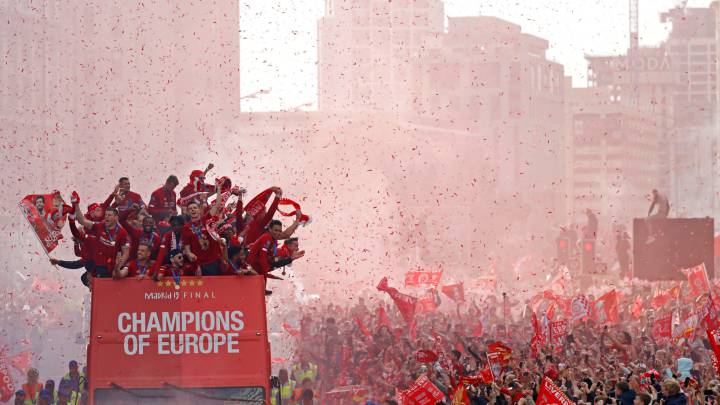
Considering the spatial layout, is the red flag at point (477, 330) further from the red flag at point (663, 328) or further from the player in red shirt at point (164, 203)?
the player in red shirt at point (164, 203)

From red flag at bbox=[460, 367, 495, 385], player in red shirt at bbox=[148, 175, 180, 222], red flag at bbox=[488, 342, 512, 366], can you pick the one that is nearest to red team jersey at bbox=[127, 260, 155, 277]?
player in red shirt at bbox=[148, 175, 180, 222]

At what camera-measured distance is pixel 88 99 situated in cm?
6675

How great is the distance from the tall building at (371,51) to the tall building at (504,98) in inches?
62.1

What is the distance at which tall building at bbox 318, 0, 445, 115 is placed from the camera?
95875 millimetres

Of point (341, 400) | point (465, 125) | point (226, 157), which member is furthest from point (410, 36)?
point (341, 400)

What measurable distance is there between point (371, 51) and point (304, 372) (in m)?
101

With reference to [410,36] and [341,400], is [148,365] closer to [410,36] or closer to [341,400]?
[341,400]

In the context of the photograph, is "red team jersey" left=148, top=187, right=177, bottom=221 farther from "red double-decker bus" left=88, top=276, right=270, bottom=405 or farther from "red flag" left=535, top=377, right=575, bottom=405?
"red flag" left=535, top=377, right=575, bottom=405

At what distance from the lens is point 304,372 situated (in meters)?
22.2

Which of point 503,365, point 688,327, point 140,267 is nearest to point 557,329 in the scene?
point 688,327

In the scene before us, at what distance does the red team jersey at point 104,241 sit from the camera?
14.2 metres

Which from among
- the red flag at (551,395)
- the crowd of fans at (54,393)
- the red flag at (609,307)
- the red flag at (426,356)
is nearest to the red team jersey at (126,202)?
the crowd of fans at (54,393)

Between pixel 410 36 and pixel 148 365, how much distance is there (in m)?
108

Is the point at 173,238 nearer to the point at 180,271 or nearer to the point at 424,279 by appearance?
the point at 180,271
